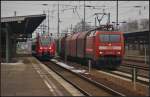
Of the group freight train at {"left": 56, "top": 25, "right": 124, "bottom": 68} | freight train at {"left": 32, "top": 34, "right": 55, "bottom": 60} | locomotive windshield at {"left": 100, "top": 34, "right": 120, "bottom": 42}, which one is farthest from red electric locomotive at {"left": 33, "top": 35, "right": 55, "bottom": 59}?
locomotive windshield at {"left": 100, "top": 34, "right": 120, "bottom": 42}

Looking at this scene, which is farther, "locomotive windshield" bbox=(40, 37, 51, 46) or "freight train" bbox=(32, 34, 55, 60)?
"locomotive windshield" bbox=(40, 37, 51, 46)

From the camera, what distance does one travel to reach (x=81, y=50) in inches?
1507

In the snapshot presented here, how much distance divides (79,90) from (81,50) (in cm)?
2008

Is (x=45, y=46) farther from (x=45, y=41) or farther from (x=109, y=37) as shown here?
(x=109, y=37)

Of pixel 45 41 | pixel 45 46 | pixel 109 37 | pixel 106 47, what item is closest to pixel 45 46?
pixel 45 46

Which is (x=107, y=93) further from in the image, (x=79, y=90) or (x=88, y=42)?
(x=88, y=42)

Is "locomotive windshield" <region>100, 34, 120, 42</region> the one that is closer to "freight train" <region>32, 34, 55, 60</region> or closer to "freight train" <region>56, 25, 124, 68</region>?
"freight train" <region>56, 25, 124, 68</region>

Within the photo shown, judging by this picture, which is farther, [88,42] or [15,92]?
[88,42]

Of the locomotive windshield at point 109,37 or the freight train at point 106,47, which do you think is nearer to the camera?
the freight train at point 106,47

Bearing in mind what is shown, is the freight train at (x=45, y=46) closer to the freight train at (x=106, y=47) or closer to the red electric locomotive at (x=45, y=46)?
the red electric locomotive at (x=45, y=46)

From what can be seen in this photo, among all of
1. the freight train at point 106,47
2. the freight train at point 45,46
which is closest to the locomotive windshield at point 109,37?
the freight train at point 106,47

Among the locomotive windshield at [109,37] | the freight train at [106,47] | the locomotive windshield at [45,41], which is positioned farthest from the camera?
→ the locomotive windshield at [45,41]

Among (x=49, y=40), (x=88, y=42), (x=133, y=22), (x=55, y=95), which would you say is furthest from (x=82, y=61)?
(x=133, y=22)

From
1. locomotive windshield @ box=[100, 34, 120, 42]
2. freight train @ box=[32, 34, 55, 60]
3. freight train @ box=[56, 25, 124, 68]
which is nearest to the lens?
freight train @ box=[56, 25, 124, 68]
